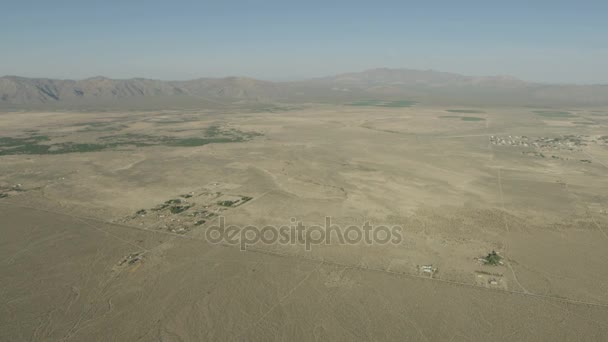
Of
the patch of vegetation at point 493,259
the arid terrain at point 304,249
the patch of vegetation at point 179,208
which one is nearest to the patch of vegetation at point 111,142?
the arid terrain at point 304,249

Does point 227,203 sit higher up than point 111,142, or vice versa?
point 111,142

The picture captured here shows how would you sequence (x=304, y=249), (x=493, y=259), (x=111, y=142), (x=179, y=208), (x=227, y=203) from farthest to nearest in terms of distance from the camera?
(x=111, y=142)
(x=227, y=203)
(x=179, y=208)
(x=304, y=249)
(x=493, y=259)

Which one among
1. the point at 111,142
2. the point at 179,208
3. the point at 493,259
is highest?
the point at 111,142

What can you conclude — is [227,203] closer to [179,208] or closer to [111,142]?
[179,208]

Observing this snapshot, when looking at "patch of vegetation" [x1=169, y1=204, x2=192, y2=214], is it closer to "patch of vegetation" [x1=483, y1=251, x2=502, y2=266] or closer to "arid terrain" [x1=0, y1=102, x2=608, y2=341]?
"arid terrain" [x1=0, y1=102, x2=608, y2=341]

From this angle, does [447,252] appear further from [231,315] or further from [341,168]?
[341,168]

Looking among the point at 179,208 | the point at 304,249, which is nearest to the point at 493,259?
the point at 304,249
